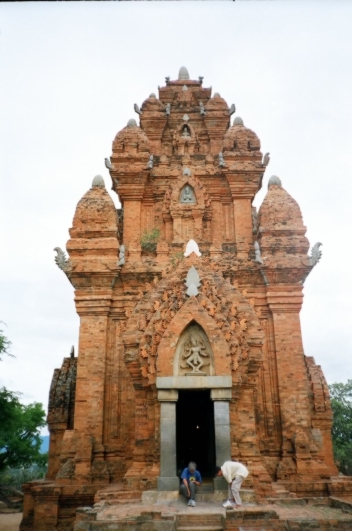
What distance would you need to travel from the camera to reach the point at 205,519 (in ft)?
27.4

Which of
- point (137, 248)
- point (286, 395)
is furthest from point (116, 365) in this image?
point (286, 395)

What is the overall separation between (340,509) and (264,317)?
5.90 m

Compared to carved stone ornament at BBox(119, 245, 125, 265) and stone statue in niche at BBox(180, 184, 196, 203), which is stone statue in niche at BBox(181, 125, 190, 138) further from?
carved stone ornament at BBox(119, 245, 125, 265)

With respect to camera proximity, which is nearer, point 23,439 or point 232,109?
point 232,109

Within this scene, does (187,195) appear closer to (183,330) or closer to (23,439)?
(183,330)

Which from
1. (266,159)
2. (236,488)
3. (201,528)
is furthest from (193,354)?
(266,159)

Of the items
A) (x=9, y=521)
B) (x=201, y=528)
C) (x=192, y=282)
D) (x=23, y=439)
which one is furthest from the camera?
(x=23, y=439)

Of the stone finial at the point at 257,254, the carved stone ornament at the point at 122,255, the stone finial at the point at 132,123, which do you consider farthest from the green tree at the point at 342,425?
the stone finial at the point at 132,123

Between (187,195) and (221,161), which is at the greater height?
(221,161)

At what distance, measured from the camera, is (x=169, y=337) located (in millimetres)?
10539

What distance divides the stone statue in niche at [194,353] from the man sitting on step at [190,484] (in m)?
2.13

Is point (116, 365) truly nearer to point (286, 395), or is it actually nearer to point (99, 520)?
point (286, 395)

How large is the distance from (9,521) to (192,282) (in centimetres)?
1591

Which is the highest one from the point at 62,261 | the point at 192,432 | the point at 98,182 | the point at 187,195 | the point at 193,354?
the point at 98,182
